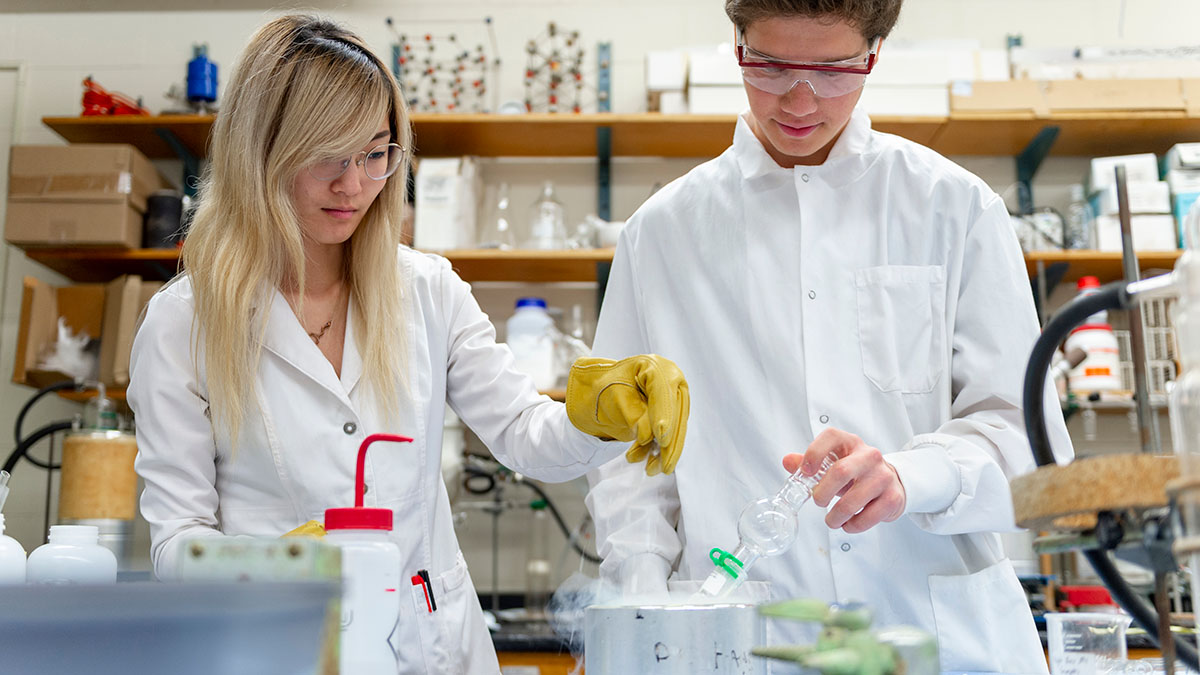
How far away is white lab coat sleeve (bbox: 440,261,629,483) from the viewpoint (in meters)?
1.32

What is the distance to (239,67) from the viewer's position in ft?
4.60

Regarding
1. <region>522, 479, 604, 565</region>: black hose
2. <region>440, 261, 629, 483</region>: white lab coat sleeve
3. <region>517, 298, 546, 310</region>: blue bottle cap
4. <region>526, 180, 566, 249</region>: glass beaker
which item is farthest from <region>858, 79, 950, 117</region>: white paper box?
<region>440, 261, 629, 483</region>: white lab coat sleeve

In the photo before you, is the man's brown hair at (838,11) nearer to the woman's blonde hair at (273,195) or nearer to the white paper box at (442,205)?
the woman's blonde hair at (273,195)

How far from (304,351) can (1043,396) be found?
3.04 feet

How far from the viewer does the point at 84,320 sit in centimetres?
322

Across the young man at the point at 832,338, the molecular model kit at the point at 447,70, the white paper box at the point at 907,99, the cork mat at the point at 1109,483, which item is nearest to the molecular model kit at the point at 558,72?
the molecular model kit at the point at 447,70

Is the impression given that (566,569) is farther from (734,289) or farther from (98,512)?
(734,289)

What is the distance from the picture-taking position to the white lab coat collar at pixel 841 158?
4.77 feet

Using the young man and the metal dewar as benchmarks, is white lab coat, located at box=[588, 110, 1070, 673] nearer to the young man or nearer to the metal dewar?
the young man

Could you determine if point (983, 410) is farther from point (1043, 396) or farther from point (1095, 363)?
point (1095, 363)

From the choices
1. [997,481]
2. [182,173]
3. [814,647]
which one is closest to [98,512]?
[182,173]

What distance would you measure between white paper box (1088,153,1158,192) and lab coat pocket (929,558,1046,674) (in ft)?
7.44

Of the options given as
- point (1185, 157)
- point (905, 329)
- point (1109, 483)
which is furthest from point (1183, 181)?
point (1109, 483)

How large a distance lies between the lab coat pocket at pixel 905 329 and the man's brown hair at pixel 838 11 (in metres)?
0.31
